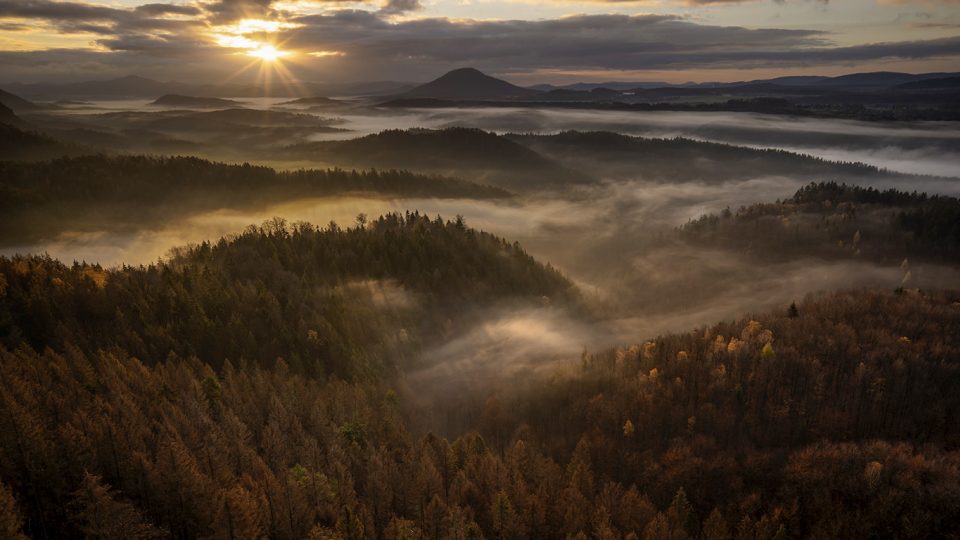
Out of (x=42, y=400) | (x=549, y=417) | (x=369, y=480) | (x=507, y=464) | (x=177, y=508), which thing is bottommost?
(x=549, y=417)

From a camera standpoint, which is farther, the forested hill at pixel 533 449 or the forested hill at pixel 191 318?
the forested hill at pixel 191 318

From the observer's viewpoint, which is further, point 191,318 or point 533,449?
point 191,318

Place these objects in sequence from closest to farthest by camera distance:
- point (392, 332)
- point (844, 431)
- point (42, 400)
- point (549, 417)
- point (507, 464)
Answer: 1. point (42, 400)
2. point (507, 464)
3. point (844, 431)
4. point (549, 417)
5. point (392, 332)

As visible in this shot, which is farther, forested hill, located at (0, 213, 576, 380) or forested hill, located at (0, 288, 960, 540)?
forested hill, located at (0, 213, 576, 380)

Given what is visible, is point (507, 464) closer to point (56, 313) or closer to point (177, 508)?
point (177, 508)

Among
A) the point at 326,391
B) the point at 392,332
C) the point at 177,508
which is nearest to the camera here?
the point at 177,508

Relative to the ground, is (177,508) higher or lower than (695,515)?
higher

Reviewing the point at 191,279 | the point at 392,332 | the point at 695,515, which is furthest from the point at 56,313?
the point at 695,515

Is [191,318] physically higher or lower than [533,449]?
higher
